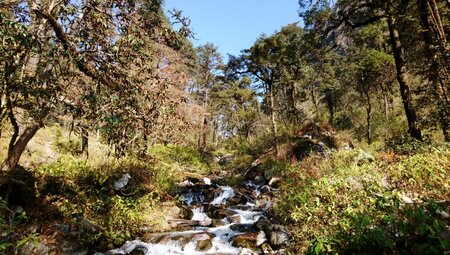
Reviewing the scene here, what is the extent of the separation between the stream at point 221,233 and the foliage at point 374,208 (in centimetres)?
75

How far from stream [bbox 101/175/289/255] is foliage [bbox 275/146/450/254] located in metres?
0.75

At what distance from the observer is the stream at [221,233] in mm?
7309

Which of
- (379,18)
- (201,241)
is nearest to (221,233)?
(201,241)

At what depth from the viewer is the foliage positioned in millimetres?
4121

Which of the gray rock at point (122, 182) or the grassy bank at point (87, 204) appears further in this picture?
the gray rock at point (122, 182)

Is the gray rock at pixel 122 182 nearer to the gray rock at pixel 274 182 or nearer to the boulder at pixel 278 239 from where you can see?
the boulder at pixel 278 239

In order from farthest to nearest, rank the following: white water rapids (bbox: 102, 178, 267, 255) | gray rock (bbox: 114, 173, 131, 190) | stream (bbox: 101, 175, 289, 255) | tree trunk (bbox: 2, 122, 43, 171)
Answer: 1. gray rock (bbox: 114, 173, 131, 190)
2. white water rapids (bbox: 102, 178, 267, 255)
3. stream (bbox: 101, 175, 289, 255)
4. tree trunk (bbox: 2, 122, 43, 171)

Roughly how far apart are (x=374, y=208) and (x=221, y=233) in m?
4.58

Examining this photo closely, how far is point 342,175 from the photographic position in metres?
8.04

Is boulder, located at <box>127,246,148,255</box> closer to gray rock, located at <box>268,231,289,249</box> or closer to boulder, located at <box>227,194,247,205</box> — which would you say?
gray rock, located at <box>268,231,289,249</box>

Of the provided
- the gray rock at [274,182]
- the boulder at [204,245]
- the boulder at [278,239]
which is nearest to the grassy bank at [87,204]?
the boulder at [204,245]

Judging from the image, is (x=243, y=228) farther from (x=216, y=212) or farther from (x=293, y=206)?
(x=216, y=212)

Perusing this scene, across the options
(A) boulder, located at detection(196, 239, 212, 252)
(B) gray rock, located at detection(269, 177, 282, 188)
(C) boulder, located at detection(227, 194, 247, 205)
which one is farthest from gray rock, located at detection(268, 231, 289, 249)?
(B) gray rock, located at detection(269, 177, 282, 188)

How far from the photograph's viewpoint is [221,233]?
866 cm
